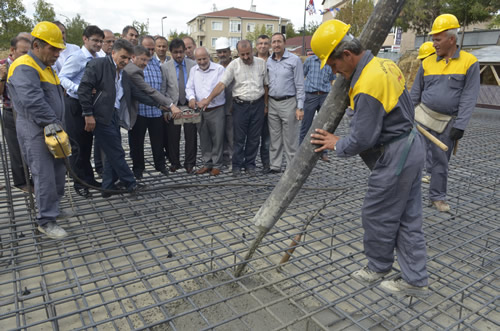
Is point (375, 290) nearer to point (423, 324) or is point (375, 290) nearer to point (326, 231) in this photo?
point (423, 324)

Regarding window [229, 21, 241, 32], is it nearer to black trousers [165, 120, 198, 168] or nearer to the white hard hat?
the white hard hat

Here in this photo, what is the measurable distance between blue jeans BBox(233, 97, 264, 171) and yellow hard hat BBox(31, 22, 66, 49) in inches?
93.0

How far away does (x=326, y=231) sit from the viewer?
348 cm

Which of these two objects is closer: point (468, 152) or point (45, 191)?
point (45, 191)

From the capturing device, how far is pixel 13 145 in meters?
3.84

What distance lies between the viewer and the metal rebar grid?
2225mm

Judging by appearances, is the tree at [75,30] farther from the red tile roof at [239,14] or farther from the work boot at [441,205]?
the work boot at [441,205]

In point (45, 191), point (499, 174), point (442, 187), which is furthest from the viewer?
point (499, 174)

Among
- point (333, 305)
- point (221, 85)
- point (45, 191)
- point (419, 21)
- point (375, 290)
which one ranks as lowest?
point (375, 290)

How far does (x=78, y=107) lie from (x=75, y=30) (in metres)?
38.9

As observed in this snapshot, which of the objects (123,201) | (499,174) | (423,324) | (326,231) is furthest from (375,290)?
(499,174)

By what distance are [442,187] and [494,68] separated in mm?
10607

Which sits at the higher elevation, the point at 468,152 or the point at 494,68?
the point at 494,68

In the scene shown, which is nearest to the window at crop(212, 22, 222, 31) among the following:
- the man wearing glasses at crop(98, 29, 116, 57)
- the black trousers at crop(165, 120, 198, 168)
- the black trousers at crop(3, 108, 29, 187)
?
the man wearing glasses at crop(98, 29, 116, 57)
